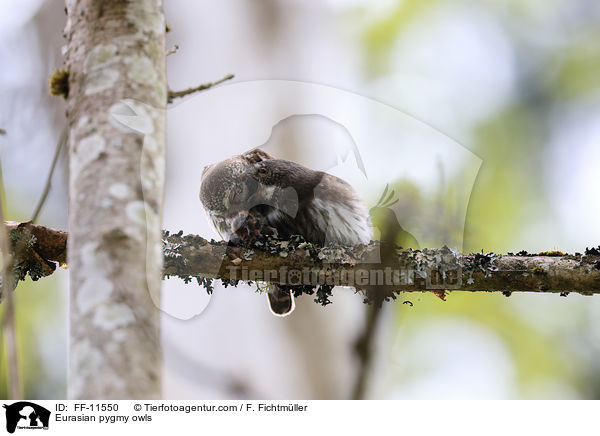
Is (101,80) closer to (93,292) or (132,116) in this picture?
(132,116)

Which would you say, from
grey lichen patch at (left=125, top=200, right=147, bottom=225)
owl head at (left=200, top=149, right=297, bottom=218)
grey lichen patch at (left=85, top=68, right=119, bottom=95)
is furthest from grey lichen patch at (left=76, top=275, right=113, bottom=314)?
owl head at (left=200, top=149, right=297, bottom=218)

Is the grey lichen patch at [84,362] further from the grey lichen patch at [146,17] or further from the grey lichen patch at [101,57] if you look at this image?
the grey lichen patch at [146,17]

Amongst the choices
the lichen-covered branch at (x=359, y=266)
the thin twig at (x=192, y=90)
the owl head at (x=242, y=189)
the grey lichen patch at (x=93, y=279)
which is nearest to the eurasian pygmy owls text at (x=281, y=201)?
the owl head at (x=242, y=189)

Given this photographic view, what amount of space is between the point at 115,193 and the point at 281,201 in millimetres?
1609

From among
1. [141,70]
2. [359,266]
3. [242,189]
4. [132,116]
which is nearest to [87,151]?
[132,116]

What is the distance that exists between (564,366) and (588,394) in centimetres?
64

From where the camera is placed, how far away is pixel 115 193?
1066 mm

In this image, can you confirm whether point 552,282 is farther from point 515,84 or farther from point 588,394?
point 515,84

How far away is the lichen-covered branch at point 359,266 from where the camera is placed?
214 centimetres

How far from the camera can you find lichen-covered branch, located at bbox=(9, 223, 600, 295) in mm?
2139

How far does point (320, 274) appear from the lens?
2.23 m

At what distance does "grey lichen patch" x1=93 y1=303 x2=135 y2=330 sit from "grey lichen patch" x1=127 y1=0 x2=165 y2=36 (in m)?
0.62

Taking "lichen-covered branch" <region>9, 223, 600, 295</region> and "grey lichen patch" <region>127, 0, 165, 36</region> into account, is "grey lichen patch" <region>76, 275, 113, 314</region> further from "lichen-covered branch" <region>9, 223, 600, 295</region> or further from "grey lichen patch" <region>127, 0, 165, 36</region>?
"lichen-covered branch" <region>9, 223, 600, 295</region>

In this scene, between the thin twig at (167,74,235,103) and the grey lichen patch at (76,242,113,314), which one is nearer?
the grey lichen patch at (76,242,113,314)
